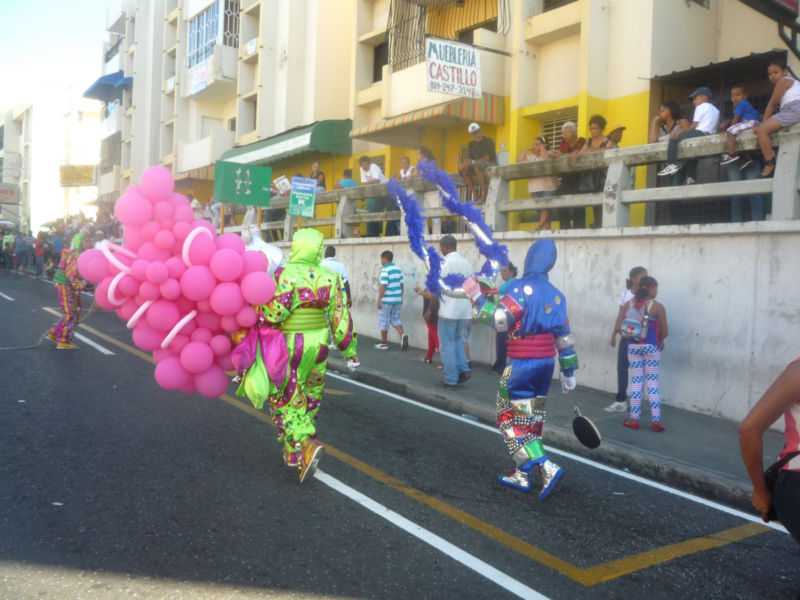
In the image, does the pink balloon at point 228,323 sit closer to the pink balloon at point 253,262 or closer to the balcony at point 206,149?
the pink balloon at point 253,262

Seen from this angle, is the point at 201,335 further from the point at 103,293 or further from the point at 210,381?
the point at 103,293

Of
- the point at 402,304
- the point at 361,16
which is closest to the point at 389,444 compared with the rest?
the point at 402,304

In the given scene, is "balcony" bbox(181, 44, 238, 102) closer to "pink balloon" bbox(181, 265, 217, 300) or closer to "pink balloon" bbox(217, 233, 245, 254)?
"pink balloon" bbox(217, 233, 245, 254)

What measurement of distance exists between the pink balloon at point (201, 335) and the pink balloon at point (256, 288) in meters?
0.38

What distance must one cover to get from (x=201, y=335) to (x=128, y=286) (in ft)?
1.97

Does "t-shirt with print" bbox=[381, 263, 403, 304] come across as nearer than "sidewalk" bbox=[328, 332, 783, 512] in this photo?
No

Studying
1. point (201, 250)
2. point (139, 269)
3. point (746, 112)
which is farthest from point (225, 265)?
point (746, 112)

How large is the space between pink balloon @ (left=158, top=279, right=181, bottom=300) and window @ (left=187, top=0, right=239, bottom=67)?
23.4 metres

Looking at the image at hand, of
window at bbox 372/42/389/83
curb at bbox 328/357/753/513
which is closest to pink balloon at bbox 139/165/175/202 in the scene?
curb at bbox 328/357/753/513

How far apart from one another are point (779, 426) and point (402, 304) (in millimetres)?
6864

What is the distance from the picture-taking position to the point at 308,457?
192 inches

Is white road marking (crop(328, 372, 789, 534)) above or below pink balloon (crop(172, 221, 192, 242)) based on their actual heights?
below

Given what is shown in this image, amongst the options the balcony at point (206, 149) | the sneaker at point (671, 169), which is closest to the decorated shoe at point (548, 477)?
the sneaker at point (671, 169)

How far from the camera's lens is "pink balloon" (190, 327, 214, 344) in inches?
184
